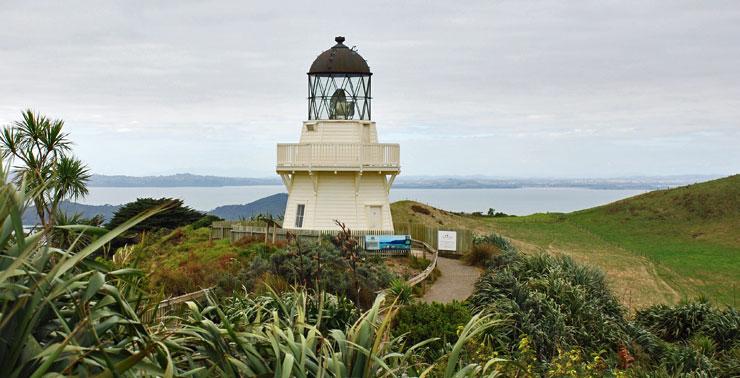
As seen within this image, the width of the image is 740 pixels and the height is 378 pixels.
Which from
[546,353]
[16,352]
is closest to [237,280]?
[546,353]

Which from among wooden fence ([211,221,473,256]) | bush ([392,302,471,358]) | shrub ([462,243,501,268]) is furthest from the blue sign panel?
bush ([392,302,471,358])

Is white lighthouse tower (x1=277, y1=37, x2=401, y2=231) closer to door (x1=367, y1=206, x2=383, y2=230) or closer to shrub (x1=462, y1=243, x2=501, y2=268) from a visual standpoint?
door (x1=367, y1=206, x2=383, y2=230)

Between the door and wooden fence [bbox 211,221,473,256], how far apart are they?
0.58 m

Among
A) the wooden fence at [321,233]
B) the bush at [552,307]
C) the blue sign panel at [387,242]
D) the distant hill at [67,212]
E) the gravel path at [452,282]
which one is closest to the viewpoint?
the distant hill at [67,212]

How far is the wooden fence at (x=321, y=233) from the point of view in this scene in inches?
1061

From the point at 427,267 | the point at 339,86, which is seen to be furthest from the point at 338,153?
the point at 427,267

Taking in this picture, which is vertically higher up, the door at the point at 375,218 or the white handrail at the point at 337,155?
the white handrail at the point at 337,155

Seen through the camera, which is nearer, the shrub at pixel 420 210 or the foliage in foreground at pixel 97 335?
the foliage in foreground at pixel 97 335

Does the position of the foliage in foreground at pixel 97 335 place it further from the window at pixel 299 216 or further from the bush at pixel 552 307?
the window at pixel 299 216

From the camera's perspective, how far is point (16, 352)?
17.1 ft

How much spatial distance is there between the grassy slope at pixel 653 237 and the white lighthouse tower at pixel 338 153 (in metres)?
9.15

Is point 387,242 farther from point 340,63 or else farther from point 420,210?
point 420,210

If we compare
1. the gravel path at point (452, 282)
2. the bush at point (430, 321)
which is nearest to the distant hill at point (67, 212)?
the bush at point (430, 321)

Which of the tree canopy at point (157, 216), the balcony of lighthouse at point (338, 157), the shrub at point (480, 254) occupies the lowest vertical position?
the shrub at point (480, 254)
